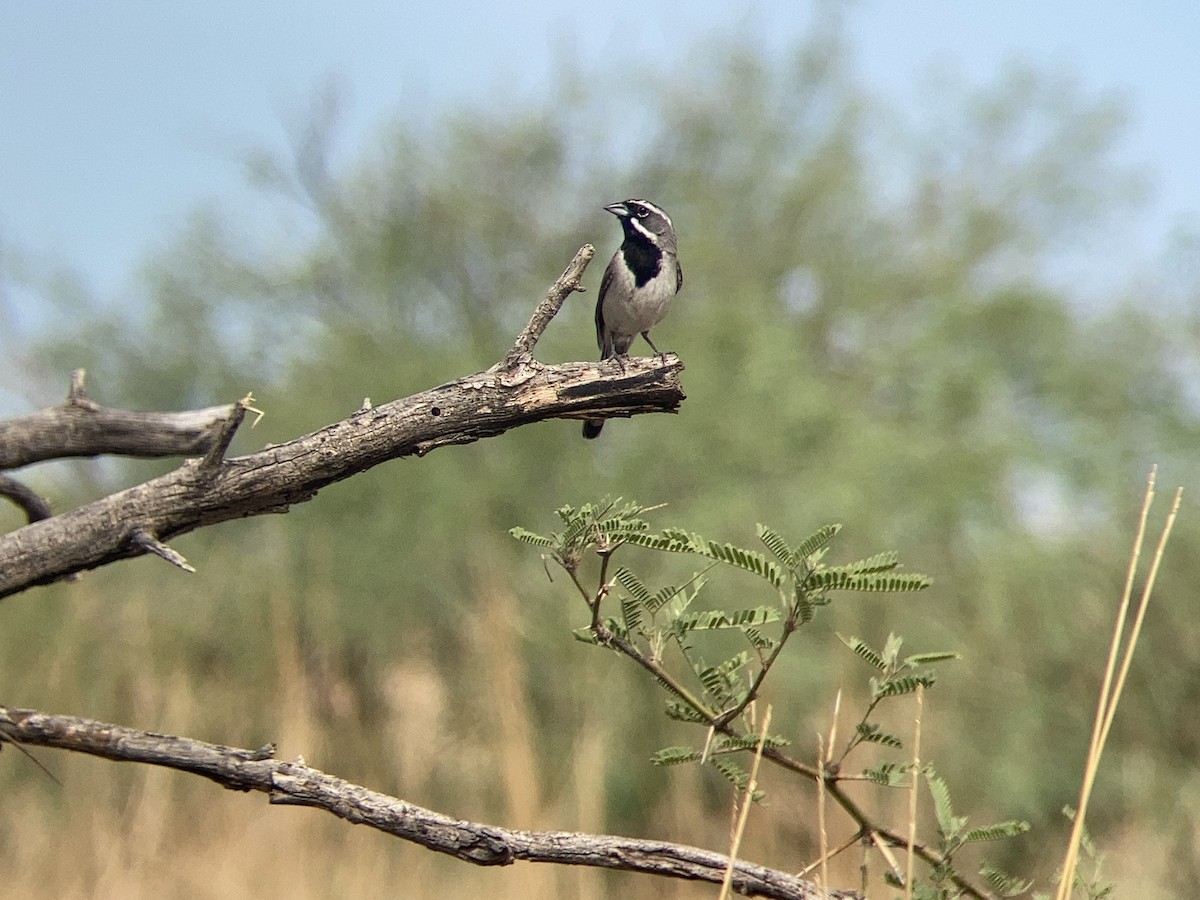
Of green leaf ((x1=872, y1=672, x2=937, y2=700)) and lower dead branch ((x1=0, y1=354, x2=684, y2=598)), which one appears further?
lower dead branch ((x1=0, y1=354, x2=684, y2=598))

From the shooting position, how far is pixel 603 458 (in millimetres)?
9695

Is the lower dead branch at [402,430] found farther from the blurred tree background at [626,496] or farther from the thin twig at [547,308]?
the blurred tree background at [626,496]

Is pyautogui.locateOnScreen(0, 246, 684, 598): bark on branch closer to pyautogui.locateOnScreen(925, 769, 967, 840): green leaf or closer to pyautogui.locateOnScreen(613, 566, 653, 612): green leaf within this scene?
pyautogui.locateOnScreen(613, 566, 653, 612): green leaf

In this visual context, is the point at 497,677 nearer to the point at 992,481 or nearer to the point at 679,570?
the point at 679,570

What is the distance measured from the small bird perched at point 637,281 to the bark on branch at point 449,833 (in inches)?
73.9

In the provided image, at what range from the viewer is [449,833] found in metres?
1.94

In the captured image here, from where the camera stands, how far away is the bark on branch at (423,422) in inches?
85.1

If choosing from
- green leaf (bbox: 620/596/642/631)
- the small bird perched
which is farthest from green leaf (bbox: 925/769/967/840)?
the small bird perched

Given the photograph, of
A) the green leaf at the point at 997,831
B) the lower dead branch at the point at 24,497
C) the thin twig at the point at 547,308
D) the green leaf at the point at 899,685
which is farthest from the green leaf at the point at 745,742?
the lower dead branch at the point at 24,497

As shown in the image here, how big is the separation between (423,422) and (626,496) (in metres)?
6.43

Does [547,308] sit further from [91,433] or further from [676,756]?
[91,433]

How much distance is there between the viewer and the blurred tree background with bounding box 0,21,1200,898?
6383 mm

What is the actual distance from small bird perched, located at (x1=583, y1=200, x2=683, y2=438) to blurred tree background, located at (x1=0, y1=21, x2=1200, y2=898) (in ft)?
3.88

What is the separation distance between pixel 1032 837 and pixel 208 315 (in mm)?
7937
